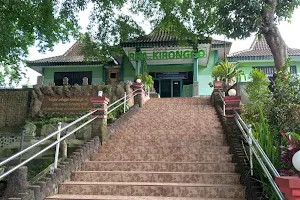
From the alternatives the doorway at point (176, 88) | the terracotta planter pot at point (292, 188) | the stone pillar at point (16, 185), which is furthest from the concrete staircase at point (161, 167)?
the doorway at point (176, 88)

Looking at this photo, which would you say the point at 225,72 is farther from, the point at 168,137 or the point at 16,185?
the point at 16,185

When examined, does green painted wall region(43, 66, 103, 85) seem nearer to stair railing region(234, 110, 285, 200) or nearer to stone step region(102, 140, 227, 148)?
stone step region(102, 140, 227, 148)

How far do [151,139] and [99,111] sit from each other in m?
1.45

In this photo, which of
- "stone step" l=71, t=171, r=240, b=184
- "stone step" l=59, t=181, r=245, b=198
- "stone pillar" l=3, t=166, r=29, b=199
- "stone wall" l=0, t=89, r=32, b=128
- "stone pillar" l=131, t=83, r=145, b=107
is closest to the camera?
"stone pillar" l=3, t=166, r=29, b=199

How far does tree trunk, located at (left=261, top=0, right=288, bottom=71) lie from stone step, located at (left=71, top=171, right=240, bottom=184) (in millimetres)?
4786

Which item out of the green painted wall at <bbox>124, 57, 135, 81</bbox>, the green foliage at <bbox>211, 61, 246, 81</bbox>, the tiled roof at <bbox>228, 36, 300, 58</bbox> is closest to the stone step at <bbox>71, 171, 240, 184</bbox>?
the green foliage at <bbox>211, 61, 246, 81</bbox>

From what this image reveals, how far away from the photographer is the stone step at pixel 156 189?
4343mm

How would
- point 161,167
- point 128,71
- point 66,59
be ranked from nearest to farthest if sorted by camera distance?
1. point 161,167
2. point 128,71
3. point 66,59

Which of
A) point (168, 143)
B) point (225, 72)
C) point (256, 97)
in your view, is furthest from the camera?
point (225, 72)

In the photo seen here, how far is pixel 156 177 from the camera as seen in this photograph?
494 centimetres

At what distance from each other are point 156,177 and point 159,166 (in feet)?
1.61

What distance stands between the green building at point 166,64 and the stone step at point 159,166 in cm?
1074

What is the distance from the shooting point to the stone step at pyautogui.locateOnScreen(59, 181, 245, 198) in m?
4.34

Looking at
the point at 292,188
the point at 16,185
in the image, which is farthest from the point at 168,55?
the point at 292,188
